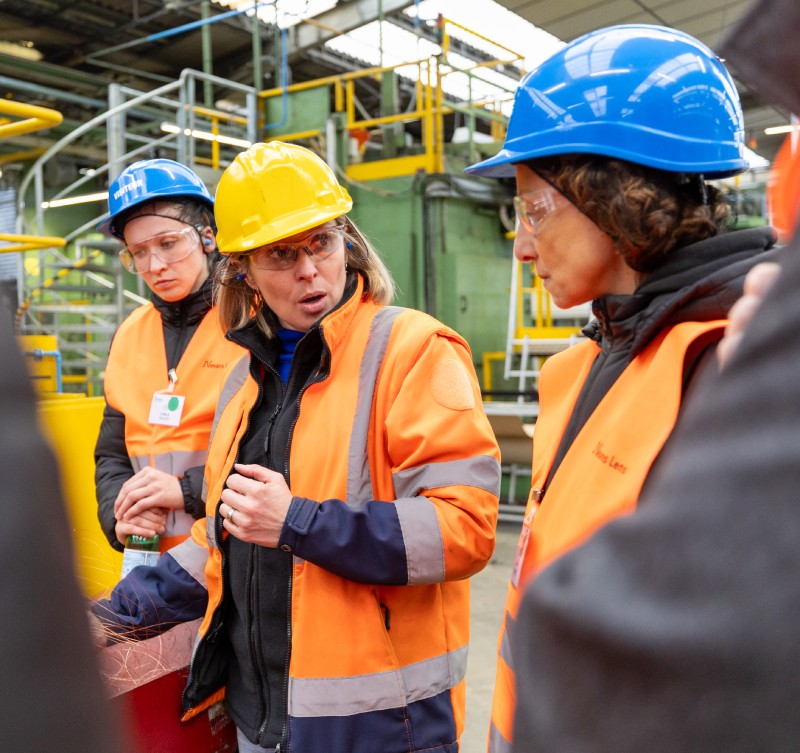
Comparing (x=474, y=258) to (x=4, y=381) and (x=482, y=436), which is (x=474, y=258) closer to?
(x=482, y=436)

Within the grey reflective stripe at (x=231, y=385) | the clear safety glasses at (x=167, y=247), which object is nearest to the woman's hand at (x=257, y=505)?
the grey reflective stripe at (x=231, y=385)

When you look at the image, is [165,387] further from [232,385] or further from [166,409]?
[232,385]

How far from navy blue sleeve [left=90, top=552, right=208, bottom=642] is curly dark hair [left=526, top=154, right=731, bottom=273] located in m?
1.34

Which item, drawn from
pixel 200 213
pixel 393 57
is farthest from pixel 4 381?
pixel 393 57

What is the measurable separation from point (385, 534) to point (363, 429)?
0.23 metres

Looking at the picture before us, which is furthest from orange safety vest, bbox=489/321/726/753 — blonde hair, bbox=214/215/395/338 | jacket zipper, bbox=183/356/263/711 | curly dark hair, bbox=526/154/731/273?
blonde hair, bbox=214/215/395/338

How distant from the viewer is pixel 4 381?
1.29ft

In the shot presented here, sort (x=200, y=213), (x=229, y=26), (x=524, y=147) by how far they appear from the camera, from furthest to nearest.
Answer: (x=229, y=26)
(x=200, y=213)
(x=524, y=147)

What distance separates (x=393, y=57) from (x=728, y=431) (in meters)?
12.5

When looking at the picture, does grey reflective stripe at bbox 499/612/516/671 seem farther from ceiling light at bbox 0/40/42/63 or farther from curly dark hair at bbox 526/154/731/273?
ceiling light at bbox 0/40/42/63

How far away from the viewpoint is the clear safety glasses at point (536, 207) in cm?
116

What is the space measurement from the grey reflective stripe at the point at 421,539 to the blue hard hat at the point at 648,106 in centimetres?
71

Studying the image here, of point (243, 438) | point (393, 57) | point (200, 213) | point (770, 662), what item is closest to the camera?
point (770, 662)

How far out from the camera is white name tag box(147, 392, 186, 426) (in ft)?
7.25
